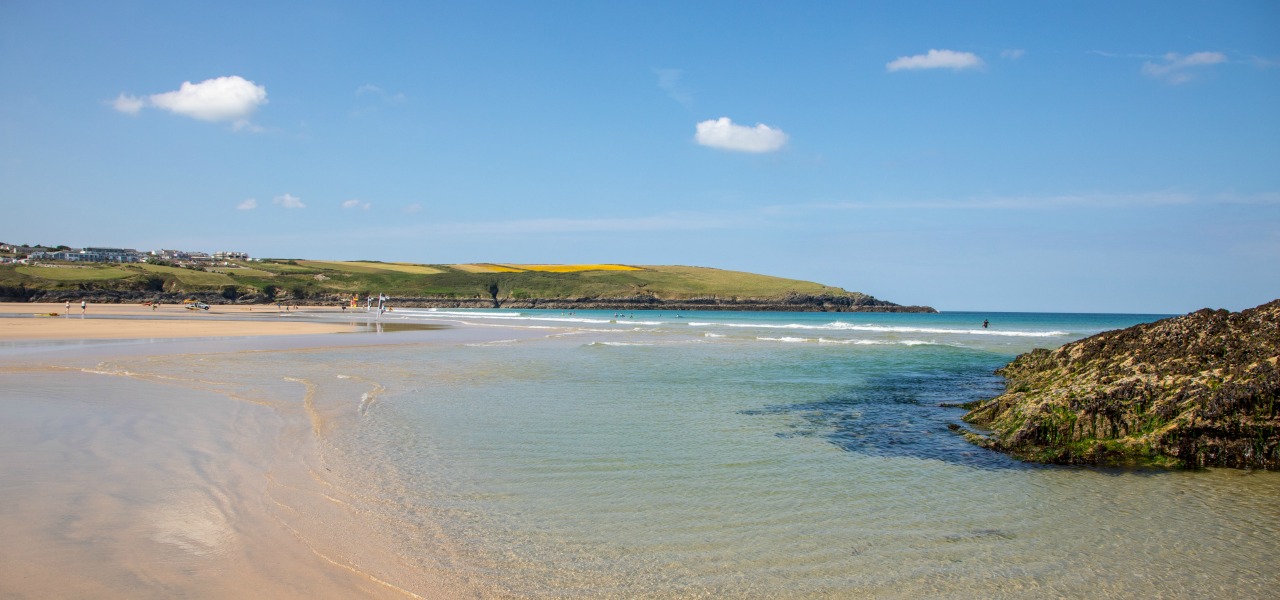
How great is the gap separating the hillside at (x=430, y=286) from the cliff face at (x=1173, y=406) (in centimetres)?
11991

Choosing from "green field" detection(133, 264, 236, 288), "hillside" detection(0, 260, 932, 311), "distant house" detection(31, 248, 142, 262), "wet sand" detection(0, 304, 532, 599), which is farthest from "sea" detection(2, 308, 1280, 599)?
"distant house" detection(31, 248, 142, 262)

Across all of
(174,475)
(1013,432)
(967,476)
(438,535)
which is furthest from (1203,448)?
(174,475)

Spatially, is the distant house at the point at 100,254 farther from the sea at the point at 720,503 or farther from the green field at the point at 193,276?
the sea at the point at 720,503

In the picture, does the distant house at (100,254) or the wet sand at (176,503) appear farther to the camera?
the distant house at (100,254)

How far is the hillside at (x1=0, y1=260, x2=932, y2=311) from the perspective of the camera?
358ft

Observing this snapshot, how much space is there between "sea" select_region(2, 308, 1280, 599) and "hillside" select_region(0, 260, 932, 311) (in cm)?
11318

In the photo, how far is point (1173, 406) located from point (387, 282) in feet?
540

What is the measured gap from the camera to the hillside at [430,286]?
109m

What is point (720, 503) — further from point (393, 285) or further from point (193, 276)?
point (393, 285)

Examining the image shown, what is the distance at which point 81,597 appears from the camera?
515 cm

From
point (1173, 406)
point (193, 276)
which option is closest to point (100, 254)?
point (193, 276)

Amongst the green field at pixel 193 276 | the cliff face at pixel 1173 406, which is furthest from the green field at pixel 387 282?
the cliff face at pixel 1173 406

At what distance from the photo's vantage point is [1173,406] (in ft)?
35.6

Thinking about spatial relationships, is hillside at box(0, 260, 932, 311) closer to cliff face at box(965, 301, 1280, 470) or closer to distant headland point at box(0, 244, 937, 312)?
distant headland point at box(0, 244, 937, 312)
